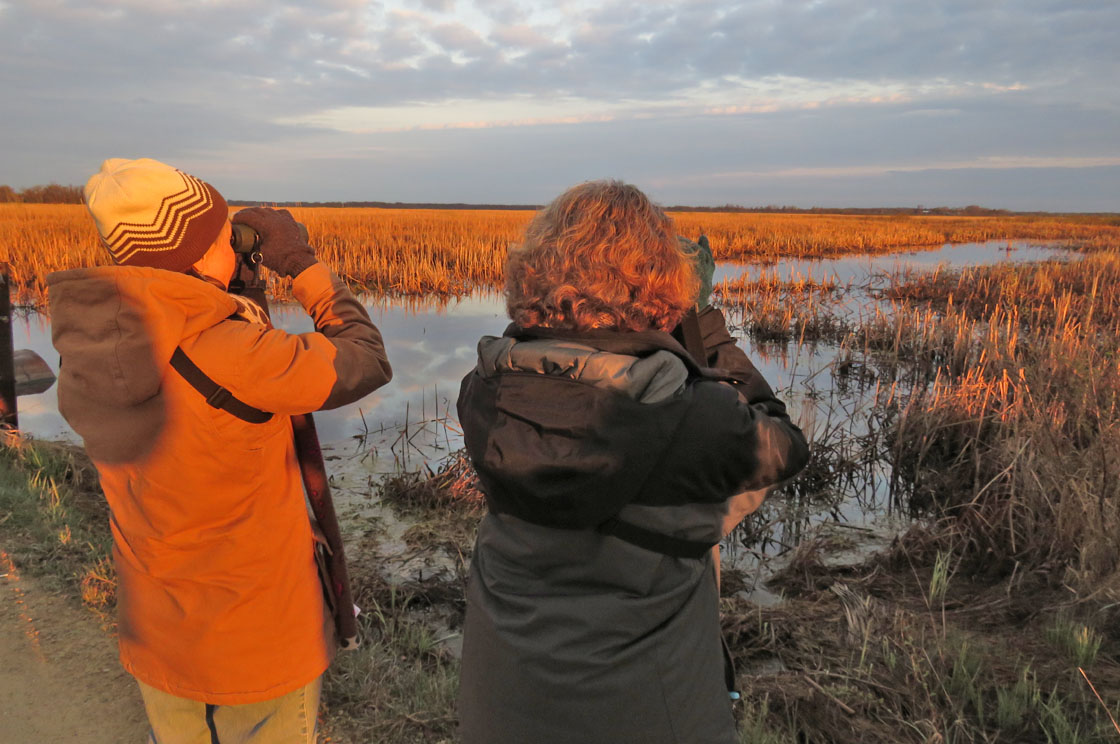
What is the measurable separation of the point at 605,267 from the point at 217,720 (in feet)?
4.29

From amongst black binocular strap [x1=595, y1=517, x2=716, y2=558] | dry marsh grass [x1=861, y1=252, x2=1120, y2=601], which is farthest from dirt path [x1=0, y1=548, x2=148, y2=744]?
dry marsh grass [x1=861, y1=252, x2=1120, y2=601]

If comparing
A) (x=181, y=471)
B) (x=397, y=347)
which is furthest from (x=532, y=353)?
(x=397, y=347)

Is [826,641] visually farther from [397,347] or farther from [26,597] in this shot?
[397,347]

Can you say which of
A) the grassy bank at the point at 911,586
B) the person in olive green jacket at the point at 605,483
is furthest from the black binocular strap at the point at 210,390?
the grassy bank at the point at 911,586

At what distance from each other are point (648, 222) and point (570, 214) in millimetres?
140

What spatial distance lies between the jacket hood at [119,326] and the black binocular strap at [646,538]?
0.86 metres

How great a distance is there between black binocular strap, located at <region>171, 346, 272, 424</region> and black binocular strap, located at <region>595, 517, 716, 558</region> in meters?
0.75

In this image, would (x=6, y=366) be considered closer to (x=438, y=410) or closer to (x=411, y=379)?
(x=438, y=410)

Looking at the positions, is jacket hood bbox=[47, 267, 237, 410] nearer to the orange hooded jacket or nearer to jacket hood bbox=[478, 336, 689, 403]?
the orange hooded jacket

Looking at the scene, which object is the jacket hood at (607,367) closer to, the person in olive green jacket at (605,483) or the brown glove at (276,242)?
the person in olive green jacket at (605,483)

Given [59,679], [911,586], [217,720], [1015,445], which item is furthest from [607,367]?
[1015,445]

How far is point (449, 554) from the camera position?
14.0 ft

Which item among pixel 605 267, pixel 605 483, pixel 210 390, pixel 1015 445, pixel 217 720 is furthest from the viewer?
pixel 1015 445

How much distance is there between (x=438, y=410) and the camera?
22.5 ft
